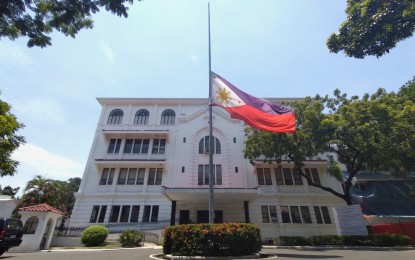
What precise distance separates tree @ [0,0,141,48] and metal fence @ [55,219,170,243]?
60.1 ft

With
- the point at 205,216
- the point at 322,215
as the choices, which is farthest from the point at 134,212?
the point at 322,215

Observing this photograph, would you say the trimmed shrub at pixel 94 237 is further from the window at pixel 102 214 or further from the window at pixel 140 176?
the window at pixel 140 176

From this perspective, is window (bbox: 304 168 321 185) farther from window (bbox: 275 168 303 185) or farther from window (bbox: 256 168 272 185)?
window (bbox: 256 168 272 185)

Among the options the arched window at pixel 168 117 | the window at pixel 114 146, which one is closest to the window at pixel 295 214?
the arched window at pixel 168 117

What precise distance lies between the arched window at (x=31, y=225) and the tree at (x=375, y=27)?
936 inches

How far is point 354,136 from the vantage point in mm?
18219

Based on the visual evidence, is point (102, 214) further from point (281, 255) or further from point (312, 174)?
point (312, 174)

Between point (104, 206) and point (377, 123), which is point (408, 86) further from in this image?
point (104, 206)

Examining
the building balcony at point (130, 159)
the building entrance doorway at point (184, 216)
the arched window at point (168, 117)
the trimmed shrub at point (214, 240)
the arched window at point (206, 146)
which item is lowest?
the trimmed shrub at point (214, 240)

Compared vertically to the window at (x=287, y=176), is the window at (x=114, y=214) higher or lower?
lower

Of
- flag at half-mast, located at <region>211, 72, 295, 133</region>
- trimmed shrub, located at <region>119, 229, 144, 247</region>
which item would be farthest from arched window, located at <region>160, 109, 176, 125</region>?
flag at half-mast, located at <region>211, 72, 295, 133</region>

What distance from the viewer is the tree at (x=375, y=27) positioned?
7.43m

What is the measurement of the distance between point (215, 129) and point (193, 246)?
65.4ft

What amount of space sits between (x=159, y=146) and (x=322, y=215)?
1994 cm
